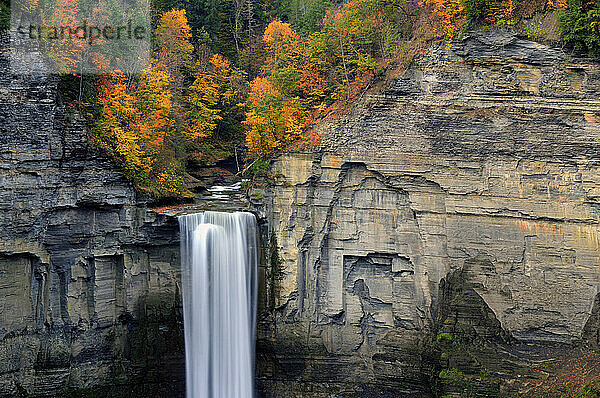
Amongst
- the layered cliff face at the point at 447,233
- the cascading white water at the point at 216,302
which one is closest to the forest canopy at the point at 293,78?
the layered cliff face at the point at 447,233

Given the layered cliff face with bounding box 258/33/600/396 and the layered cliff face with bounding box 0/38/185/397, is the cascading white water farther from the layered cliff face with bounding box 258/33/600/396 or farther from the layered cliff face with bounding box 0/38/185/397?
the layered cliff face with bounding box 258/33/600/396

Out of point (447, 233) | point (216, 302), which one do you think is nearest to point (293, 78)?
point (447, 233)

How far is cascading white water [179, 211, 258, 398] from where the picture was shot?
1794cm

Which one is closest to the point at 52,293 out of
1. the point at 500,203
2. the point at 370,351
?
the point at 370,351

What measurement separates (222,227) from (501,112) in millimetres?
9934

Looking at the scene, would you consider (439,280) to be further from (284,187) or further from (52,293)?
(52,293)

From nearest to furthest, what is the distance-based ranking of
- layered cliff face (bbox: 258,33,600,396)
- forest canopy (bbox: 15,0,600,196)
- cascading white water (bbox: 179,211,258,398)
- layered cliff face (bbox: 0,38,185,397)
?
layered cliff face (bbox: 0,38,185,397), layered cliff face (bbox: 258,33,600,396), forest canopy (bbox: 15,0,600,196), cascading white water (bbox: 179,211,258,398)

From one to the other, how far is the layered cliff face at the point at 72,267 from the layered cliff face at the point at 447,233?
4112mm

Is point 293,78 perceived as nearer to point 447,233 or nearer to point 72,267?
point 447,233

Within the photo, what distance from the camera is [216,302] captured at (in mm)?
18219

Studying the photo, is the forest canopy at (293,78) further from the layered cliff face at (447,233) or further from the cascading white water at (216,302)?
the cascading white water at (216,302)

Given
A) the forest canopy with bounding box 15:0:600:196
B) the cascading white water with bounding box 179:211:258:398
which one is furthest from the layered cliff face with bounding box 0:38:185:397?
the forest canopy with bounding box 15:0:600:196

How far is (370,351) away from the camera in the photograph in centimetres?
1884

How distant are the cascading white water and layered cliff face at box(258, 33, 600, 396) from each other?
1.18 metres
